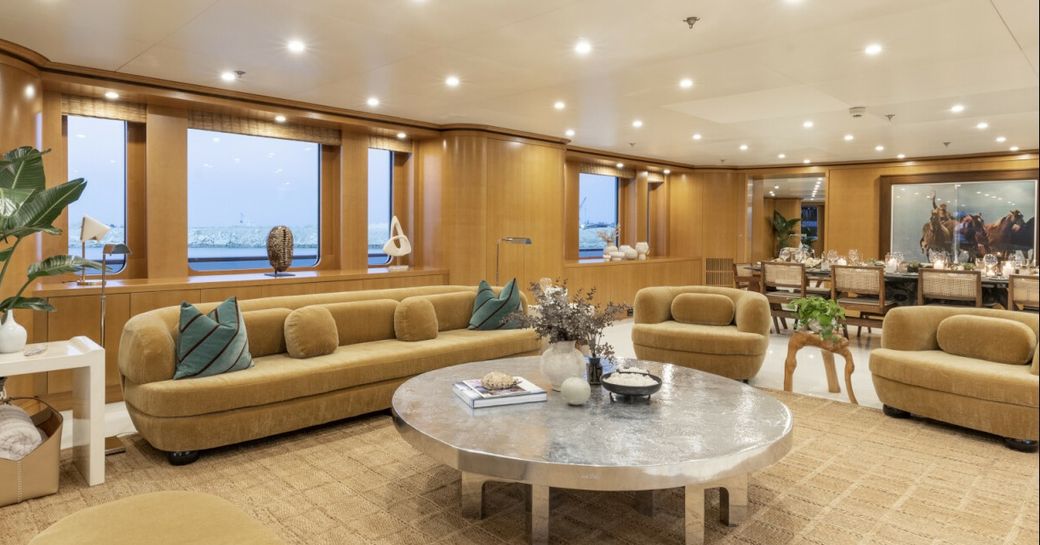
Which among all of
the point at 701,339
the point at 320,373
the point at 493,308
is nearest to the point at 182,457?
the point at 320,373

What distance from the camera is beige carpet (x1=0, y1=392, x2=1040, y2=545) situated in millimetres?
2734

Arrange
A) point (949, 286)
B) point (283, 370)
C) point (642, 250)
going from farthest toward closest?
point (642, 250) → point (949, 286) → point (283, 370)

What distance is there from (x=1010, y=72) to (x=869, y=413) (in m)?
2.84

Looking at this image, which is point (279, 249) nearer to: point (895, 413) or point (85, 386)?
point (85, 386)

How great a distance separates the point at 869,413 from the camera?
179 inches

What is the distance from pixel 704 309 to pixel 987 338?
6.86 feet

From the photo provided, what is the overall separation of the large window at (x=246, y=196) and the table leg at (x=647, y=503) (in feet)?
16.3

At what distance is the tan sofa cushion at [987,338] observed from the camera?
404cm

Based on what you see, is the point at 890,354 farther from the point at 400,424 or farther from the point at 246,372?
the point at 246,372

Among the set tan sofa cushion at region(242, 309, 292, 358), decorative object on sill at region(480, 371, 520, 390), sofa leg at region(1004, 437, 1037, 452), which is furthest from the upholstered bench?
sofa leg at region(1004, 437, 1037, 452)

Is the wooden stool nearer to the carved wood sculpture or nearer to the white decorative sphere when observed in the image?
the white decorative sphere

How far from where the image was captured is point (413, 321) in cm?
489

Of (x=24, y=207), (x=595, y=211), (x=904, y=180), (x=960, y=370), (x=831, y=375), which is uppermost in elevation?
(x=904, y=180)

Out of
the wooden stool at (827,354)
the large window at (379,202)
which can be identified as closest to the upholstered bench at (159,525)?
the wooden stool at (827,354)
